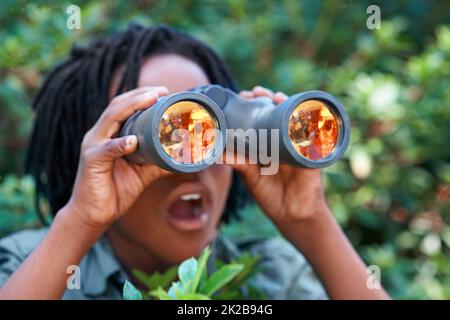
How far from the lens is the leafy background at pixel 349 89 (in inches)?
71.5

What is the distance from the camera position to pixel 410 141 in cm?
202

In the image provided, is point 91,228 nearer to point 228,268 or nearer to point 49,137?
point 228,268

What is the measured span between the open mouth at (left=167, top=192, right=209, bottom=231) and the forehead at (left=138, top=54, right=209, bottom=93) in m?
0.17

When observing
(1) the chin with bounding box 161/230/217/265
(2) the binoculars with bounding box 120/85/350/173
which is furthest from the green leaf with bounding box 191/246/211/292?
(1) the chin with bounding box 161/230/217/265

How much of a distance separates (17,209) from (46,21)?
45 centimetres

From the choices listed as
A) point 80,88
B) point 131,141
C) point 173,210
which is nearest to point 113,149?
point 131,141

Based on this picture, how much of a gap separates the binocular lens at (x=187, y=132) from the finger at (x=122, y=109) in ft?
0.31

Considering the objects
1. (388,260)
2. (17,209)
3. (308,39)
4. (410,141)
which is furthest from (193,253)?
(308,39)

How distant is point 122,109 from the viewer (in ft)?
3.42

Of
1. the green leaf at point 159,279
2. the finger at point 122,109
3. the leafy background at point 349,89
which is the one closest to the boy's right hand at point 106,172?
the finger at point 122,109

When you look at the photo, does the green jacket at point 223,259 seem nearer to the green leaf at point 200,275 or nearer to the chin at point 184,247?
the chin at point 184,247

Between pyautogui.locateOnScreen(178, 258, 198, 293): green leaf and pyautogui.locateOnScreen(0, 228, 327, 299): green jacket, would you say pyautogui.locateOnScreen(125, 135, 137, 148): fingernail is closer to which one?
pyautogui.locateOnScreen(178, 258, 198, 293): green leaf

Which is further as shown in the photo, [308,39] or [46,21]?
[308,39]

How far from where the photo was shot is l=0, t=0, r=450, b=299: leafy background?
1815 mm
